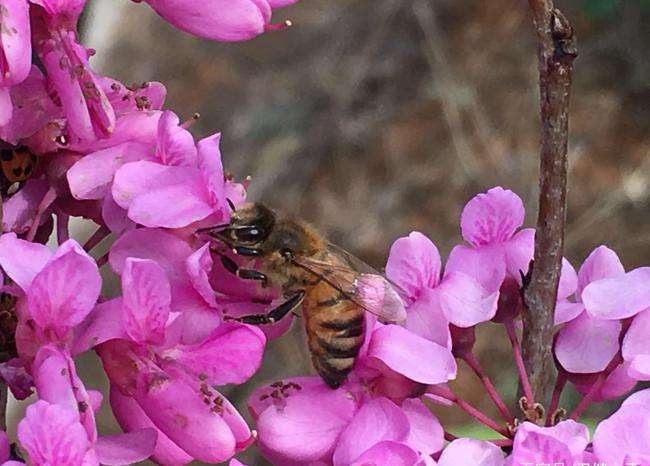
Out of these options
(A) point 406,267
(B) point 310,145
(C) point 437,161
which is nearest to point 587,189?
(C) point 437,161

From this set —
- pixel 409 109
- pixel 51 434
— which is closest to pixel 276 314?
pixel 51 434

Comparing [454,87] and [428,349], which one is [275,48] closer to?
[454,87]

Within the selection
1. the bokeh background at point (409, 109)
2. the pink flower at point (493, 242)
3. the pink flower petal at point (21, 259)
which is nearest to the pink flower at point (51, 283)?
the pink flower petal at point (21, 259)

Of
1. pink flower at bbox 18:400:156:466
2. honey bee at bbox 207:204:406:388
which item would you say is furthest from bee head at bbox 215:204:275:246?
pink flower at bbox 18:400:156:466

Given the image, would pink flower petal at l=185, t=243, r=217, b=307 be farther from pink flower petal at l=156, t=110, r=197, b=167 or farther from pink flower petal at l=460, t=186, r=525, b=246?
pink flower petal at l=460, t=186, r=525, b=246

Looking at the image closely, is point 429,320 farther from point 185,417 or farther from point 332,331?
point 185,417
